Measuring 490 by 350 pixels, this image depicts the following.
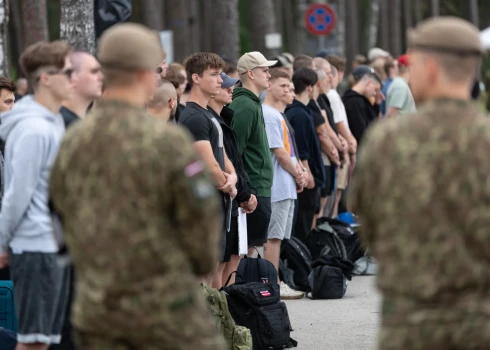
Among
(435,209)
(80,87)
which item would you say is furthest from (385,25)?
(435,209)

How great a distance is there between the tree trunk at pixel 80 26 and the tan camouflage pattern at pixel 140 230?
6.61 m

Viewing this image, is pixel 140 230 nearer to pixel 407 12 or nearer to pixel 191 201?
pixel 191 201

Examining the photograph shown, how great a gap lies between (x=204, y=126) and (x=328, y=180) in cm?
501

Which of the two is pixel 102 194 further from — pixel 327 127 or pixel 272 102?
pixel 327 127

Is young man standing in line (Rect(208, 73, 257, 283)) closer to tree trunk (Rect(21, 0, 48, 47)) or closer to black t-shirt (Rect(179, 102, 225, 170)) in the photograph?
black t-shirt (Rect(179, 102, 225, 170))

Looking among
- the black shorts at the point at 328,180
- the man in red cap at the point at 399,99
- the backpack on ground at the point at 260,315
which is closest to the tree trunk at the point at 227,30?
the man in red cap at the point at 399,99

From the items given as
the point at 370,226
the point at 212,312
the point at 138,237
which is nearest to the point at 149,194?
the point at 138,237

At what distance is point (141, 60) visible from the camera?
14.8ft

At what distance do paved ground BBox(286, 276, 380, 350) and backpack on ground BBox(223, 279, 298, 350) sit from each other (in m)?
0.28

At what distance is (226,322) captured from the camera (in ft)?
26.0

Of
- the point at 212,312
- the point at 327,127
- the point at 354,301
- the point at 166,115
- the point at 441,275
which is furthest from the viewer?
the point at 327,127

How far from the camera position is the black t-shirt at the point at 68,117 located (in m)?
6.15

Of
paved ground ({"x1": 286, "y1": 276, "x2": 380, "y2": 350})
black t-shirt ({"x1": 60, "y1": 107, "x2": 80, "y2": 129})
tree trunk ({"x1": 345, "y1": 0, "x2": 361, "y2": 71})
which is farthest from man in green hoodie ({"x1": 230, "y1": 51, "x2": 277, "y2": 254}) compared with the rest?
tree trunk ({"x1": 345, "y1": 0, "x2": 361, "y2": 71})

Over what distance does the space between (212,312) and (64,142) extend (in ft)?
11.3
